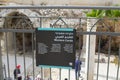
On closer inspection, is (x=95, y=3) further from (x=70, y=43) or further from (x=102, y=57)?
(x=70, y=43)

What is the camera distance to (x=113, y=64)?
1142 centimetres

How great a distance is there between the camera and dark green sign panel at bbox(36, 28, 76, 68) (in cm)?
297

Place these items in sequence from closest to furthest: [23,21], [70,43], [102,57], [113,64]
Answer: [70,43] < [23,21] < [113,64] < [102,57]

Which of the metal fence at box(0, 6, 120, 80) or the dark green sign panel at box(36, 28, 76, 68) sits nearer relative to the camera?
the dark green sign panel at box(36, 28, 76, 68)

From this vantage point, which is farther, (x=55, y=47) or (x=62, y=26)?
(x=62, y=26)

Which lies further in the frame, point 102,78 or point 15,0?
point 15,0

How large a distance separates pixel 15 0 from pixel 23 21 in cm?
1215

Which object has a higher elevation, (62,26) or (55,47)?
(62,26)

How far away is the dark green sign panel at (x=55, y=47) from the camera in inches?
117

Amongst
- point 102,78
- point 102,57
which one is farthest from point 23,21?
point 102,57

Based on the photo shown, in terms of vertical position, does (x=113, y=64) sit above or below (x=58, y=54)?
below

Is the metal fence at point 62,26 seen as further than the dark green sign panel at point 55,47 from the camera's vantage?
Yes

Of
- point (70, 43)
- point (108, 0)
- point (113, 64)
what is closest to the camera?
point (70, 43)

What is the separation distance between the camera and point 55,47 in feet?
10.1
